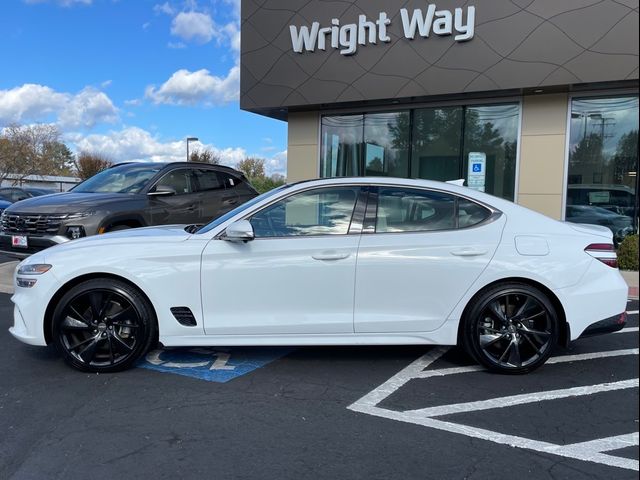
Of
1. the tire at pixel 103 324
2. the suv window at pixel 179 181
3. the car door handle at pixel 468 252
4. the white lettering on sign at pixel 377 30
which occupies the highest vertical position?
the white lettering on sign at pixel 377 30

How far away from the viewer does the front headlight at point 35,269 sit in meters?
4.22

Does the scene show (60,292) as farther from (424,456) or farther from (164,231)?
(424,456)

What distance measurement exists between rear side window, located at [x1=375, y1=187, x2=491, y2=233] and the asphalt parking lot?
1234mm

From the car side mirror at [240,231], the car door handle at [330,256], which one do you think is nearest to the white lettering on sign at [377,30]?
the car door handle at [330,256]

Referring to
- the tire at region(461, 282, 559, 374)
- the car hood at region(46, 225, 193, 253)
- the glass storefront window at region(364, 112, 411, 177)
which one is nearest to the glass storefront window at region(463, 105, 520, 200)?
the glass storefront window at region(364, 112, 411, 177)

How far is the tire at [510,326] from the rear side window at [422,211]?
0.63 meters

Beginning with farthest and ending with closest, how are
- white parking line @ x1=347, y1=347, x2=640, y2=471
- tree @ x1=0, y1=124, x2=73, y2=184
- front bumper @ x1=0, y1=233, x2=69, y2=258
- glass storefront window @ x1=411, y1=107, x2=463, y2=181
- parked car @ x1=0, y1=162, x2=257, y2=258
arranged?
tree @ x1=0, y1=124, x2=73, y2=184 < glass storefront window @ x1=411, y1=107, x2=463, y2=181 < parked car @ x1=0, y1=162, x2=257, y2=258 < front bumper @ x1=0, y1=233, x2=69, y2=258 < white parking line @ x1=347, y1=347, x2=640, y2=471

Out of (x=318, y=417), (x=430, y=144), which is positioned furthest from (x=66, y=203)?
(x=430, y=144)

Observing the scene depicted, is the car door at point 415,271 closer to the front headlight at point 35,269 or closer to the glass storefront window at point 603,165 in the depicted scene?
the front headlight at point 35,269

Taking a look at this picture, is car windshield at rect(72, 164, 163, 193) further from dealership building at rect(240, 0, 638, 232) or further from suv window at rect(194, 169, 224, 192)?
dealership building at rect(240, 0, 638, 232)

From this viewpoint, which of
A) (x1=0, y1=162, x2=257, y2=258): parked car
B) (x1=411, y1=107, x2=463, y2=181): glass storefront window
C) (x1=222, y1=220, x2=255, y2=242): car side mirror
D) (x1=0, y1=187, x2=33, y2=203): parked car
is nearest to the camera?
(x1=222, y1=220, x2=255, y2=242): car side mirror

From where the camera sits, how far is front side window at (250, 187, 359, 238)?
4320 mm

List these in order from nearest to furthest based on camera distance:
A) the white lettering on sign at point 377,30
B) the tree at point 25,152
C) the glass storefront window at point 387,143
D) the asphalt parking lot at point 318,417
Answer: the asphalt parking lot at point 318,417, the white lettering on sign at point 377,30, the glass storefront window at point 387,143, the tree at point 25,152

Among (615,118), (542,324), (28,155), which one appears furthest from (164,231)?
(28,155)
